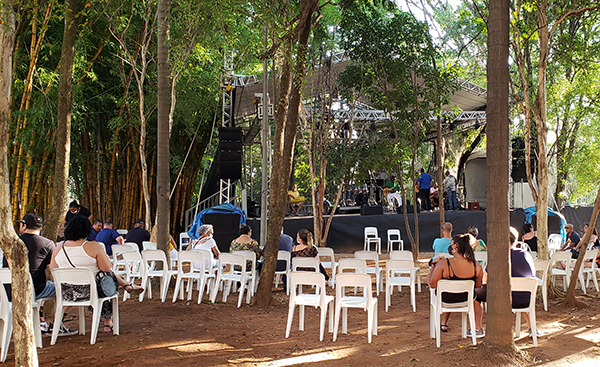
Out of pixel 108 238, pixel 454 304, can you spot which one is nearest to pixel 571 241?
pixel 454 304

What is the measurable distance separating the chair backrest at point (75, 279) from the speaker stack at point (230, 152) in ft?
23.8

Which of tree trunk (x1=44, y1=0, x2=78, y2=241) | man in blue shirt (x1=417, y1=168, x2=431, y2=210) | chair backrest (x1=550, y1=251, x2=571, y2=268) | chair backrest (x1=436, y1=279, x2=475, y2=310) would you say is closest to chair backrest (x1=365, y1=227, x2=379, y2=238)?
man in blue shirt (x1=417, y1=168, x2=431, y2=210)

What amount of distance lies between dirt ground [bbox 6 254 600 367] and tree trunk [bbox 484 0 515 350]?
33 cm

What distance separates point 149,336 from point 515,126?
47.7ft

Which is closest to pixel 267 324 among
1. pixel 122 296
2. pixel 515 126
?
pixel 122 296

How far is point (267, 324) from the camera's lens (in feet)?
20.6

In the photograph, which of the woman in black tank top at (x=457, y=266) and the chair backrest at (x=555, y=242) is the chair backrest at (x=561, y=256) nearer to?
the woman in black tank top at (x=457, y=266)

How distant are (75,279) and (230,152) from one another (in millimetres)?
7411

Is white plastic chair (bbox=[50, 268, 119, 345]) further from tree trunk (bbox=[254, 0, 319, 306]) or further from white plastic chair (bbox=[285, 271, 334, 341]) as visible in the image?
tree trunk (bbox=[254, 0, 319, 306])

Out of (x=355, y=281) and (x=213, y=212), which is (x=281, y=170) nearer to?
(x=355, y=281)

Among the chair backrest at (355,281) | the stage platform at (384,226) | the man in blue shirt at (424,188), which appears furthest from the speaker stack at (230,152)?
the chair backrest at (355,281)

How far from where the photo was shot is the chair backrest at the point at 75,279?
5.05 m

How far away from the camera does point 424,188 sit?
1659cm

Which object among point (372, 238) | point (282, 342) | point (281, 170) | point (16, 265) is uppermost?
point (281, 170)
